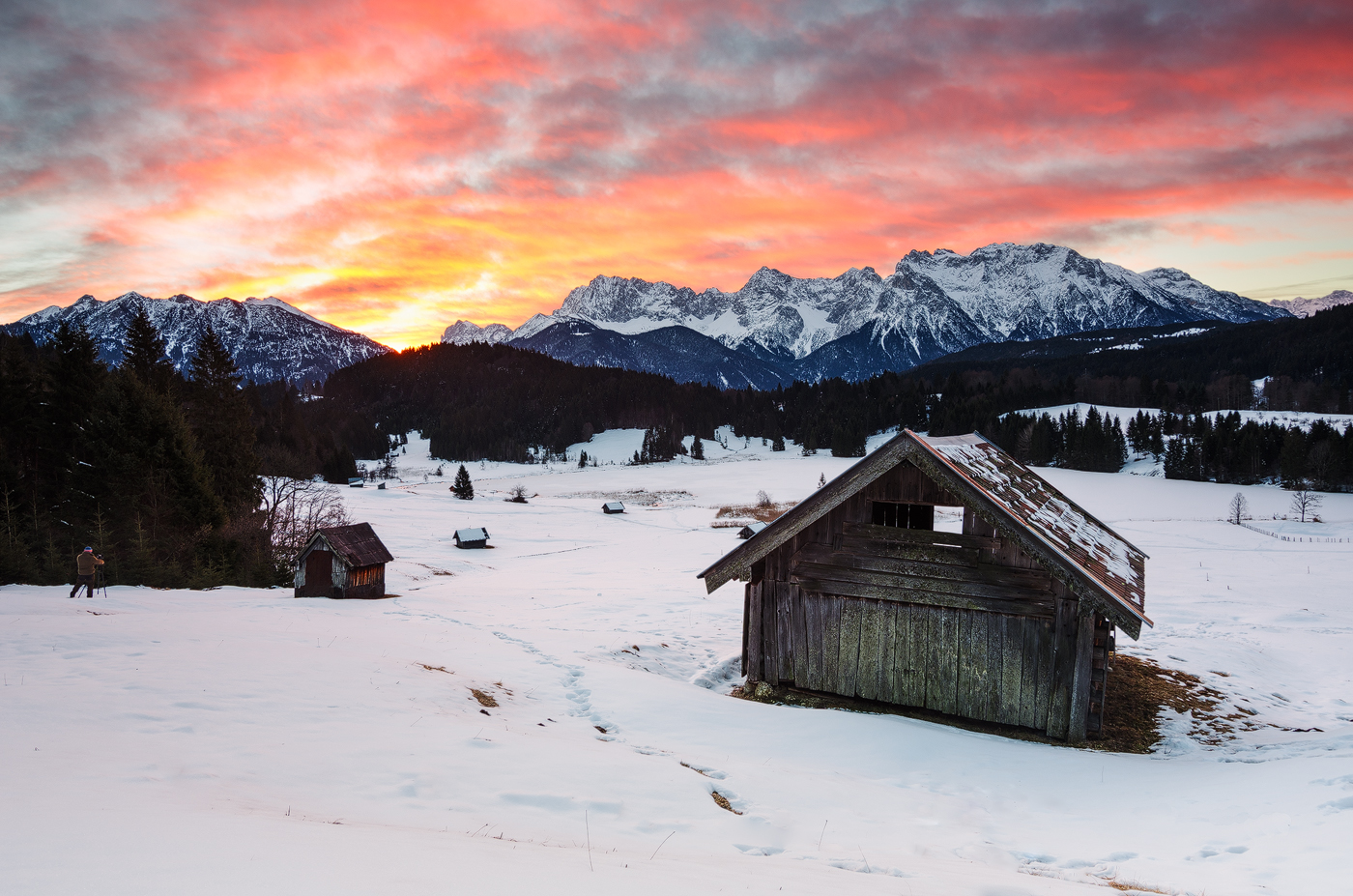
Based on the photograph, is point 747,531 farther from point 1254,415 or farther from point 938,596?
point 1254,415

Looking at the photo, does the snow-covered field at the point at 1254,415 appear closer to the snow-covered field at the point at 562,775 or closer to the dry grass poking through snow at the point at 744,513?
the dry grass poking through snow at the point at 744,513

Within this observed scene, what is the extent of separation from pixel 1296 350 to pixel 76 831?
275911mm

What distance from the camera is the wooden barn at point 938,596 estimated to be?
11.0 m

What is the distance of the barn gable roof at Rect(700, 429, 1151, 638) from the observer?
418 inches

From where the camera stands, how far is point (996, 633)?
37.4 feet

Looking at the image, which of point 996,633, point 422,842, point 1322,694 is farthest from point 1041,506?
point 422,842

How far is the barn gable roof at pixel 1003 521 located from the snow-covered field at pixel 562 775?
2481 millimetres

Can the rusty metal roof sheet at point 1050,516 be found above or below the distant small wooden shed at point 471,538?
above

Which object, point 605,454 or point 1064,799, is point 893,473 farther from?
point 605,454

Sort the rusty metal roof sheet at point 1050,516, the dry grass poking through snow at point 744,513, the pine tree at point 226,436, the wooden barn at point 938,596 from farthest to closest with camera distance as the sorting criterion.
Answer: the dry grass poking through snow at point 744,513 < the pine tree at point 226,436 < the rusty metal roof sheet at point 1050,516 < the wooden barn at point 938,596

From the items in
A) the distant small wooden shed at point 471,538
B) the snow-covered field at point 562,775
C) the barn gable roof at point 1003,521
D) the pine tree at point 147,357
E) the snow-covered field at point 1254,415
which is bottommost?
the distant small wooden shed at point 471,538

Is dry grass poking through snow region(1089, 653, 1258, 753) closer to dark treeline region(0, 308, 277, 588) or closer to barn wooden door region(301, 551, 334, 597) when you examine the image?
barn wooden door region(301, 551, 334, 597)

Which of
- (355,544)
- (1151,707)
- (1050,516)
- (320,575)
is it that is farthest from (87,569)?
(1151,707)

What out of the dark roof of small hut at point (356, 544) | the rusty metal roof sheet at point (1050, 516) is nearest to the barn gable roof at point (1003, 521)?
the rusty metal roof sheet at point (1050, 516)
